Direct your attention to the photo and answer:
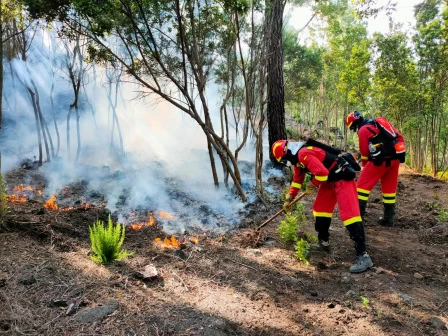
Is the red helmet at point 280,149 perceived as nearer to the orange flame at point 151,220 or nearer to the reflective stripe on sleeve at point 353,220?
the reflective stripe on sleeve at point 353,220

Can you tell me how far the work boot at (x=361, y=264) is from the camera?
378 centimetres

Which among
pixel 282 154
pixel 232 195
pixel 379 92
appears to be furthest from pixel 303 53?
pixel 282 154

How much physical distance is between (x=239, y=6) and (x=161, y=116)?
10991mm

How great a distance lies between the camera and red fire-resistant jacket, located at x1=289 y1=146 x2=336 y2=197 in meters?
3.92

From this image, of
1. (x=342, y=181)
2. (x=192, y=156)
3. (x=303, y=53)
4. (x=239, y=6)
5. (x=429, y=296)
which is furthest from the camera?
Answer: (x=303, y=53)

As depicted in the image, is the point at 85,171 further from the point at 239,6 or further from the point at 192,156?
the point at 239,6

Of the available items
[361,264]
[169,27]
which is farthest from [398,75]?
[361,264]

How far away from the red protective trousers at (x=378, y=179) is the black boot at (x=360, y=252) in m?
1.50

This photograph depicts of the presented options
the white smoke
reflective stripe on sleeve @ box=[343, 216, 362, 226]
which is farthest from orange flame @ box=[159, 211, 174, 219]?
reflective stripe on sleeve @ box=[343, 216, 362, 226]

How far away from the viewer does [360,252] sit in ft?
12.9

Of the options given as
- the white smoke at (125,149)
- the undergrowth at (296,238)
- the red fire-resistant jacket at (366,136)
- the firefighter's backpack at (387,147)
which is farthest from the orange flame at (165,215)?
the firefighter's backpack at (387,147)

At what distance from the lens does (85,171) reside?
9289mm

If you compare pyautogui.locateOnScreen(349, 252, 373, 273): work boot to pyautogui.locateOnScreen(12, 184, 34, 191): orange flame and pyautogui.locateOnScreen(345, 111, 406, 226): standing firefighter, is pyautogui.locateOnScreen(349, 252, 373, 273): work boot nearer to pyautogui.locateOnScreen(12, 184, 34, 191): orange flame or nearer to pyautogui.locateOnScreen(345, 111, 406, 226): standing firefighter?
pyautogui.locateOnScreen(345, 111, 406, 226): standing firefighter

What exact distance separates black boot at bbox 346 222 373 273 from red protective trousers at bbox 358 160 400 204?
1500 millimetres
